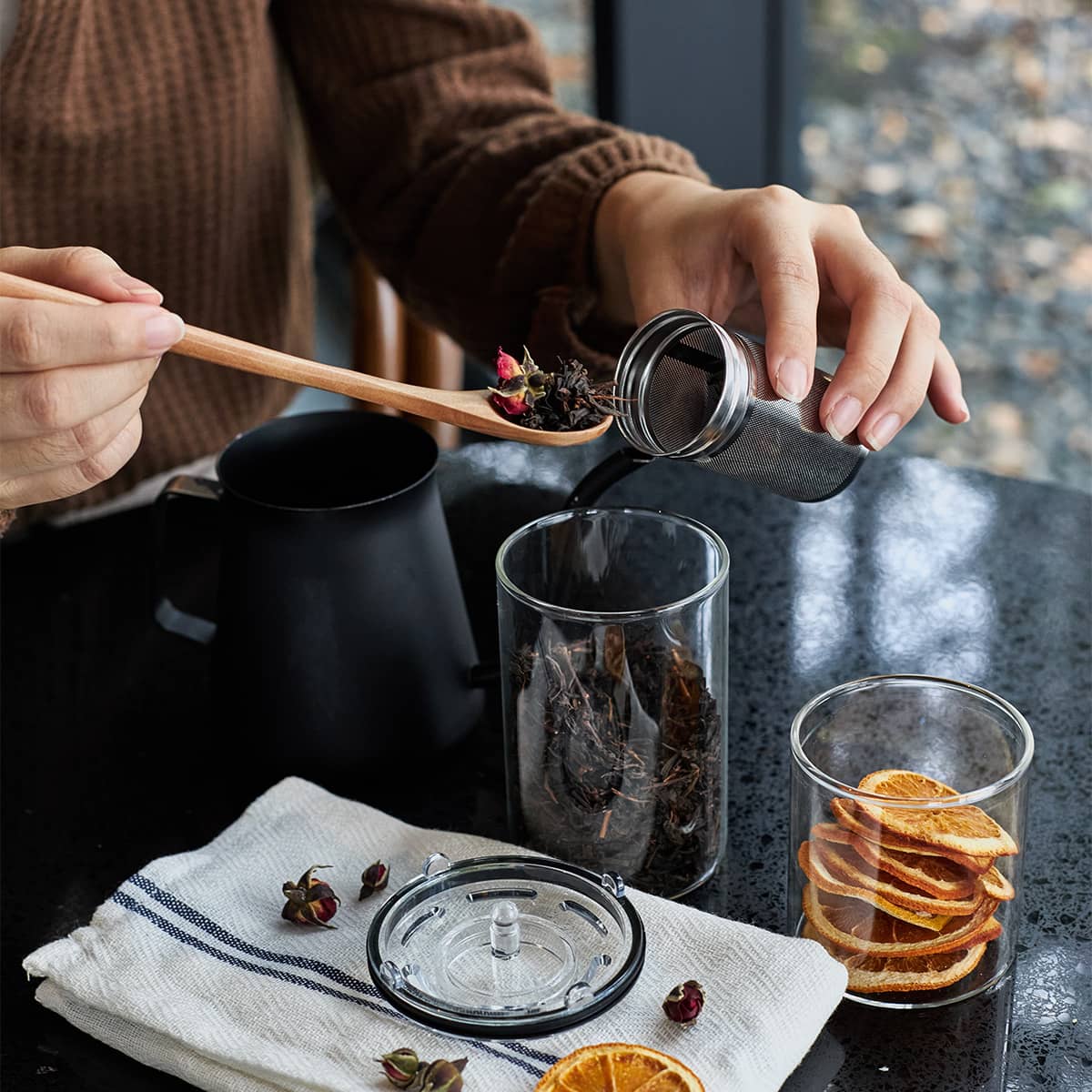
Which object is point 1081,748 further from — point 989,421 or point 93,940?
point 989,421

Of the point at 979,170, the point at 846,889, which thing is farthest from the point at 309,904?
the point at 979,170

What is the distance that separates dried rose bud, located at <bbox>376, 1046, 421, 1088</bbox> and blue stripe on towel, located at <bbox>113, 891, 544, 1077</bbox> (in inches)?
1.3

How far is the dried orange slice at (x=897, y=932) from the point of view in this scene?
65 centimetres

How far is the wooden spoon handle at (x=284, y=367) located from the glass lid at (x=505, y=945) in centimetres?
24

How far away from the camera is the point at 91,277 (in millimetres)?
679

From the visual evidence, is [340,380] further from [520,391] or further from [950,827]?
[950,827]

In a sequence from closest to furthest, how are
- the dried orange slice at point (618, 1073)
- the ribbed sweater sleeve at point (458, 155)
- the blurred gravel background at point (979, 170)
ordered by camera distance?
the dried orange slice at point (618, 1073) < the ribbed sweater sleeve at point (458, 155) < the blurred gravel background at point (979, 170)

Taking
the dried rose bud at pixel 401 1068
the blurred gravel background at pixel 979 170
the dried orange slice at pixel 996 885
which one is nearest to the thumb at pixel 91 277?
the dried rose bud at pixel 401 1068

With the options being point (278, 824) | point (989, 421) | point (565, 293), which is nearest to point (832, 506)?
point (565, 293)

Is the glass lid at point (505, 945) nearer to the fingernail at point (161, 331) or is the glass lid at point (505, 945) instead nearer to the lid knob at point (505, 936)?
the lid knob at point (505, 936)

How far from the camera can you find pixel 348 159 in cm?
141

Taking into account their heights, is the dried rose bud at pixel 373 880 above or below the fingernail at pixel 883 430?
below

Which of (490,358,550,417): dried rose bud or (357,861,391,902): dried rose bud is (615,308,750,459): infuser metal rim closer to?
(490,358,550,417): dried rose bud

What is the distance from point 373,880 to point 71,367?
292mm
